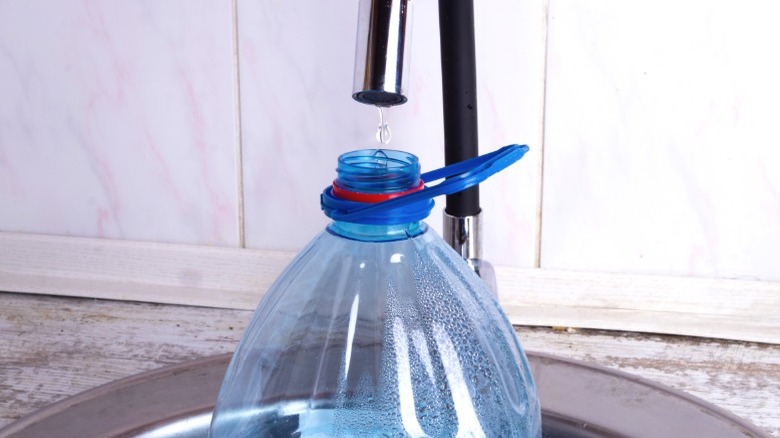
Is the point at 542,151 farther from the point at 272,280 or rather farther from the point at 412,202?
the point at 412,202

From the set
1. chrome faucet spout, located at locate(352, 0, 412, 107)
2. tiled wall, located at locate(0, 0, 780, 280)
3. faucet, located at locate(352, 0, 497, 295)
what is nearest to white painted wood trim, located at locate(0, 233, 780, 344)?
tiled wall, located at locate(0, 0, 780, 280)

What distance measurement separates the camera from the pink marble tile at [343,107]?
2.90ft

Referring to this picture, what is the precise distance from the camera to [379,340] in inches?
17.1

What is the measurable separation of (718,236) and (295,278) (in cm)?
57

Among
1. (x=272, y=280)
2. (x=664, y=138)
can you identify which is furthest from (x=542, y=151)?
(x=272, y=280)

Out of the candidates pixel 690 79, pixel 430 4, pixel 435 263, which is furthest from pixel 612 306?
pixel 435 263

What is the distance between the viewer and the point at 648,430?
537 mm

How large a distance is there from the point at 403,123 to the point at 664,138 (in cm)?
25

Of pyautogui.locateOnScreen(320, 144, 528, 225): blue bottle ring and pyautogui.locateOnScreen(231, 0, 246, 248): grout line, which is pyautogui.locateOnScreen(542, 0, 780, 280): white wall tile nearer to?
pyautogui.locateOnScreen(231, 0, 246, 248): grout line

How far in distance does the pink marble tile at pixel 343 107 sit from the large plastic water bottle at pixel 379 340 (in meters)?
0.46

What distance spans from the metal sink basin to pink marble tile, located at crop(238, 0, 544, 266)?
33 cm

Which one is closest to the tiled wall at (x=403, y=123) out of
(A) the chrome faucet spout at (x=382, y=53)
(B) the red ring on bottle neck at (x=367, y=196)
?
(A) the chrome faucet spout at (x=382, y=53)

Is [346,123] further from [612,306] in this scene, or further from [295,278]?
[295,278]

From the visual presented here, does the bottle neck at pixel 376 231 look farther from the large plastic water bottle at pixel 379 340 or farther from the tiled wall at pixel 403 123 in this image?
the tiled wall at pixel 403 123
